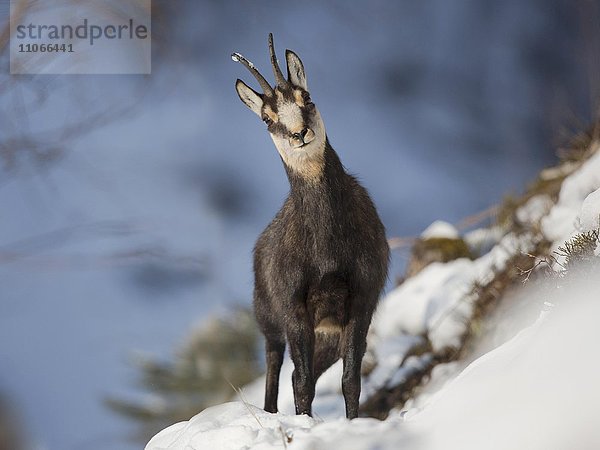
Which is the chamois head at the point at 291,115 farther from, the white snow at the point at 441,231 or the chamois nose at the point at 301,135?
the white snow at the point at 441,231

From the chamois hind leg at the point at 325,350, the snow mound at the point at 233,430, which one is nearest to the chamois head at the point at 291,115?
the chamois hind leg at the point at 325,350

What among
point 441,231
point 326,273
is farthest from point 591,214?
point 441,231

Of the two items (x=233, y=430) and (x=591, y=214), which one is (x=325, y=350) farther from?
(x=591, y=214)

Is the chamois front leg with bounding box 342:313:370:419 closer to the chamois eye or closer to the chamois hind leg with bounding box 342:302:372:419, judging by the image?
the chamois hind leg with bounding box 342:302:372:419

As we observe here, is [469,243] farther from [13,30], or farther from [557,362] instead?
[557,362]

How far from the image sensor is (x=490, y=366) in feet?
8.33

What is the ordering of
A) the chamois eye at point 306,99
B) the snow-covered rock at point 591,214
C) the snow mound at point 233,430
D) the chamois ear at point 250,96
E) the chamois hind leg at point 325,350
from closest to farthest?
the snow mound at point 233,430
the snow-covered rock at point 591,214
the chamois eye at point 306,99
the chamois ear at point 250,96
the chamois hind leg at point 325,350

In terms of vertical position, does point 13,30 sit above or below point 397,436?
above

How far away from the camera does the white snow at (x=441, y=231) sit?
25.3 ft

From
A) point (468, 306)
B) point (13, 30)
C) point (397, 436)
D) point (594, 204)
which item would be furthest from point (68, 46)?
point (397, 436)

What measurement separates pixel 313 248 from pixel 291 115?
24.7 inches

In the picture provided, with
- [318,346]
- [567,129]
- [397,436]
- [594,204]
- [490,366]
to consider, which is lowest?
[397,436]

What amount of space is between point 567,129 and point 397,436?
5513mm

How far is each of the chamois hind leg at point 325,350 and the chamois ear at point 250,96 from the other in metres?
1.15
